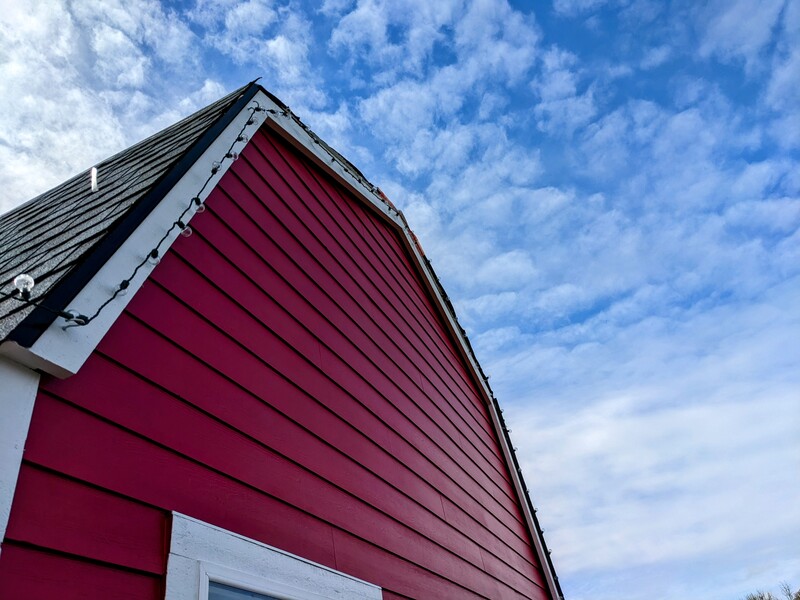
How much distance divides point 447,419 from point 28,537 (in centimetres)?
401

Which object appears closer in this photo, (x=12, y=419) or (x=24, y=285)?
(x=12, y=419)

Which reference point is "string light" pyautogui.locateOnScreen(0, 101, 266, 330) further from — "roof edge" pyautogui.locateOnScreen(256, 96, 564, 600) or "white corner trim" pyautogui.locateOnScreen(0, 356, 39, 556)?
"roof edge" pyautogui.locateOnScreen(256, 96, 564, 600)

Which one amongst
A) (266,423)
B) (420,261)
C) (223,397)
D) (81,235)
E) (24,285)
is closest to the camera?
(24,285)

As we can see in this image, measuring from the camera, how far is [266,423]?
227 cm

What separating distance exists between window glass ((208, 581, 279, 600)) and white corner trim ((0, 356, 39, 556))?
717mm

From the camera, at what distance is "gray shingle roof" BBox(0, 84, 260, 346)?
55.4 inches

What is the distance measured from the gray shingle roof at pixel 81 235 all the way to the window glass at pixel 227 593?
3.19 feet

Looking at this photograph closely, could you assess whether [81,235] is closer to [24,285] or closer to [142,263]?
[142,263]

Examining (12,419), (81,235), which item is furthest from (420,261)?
(12,419)

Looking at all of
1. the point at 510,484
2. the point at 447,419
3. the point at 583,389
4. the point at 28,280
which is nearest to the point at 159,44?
the point at 28,280

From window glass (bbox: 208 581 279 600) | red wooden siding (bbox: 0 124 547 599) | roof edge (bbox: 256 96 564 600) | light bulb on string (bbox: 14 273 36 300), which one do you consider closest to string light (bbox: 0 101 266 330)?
light bulb on string (bbox: 14 273 36 300)

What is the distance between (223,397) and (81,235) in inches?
33.5

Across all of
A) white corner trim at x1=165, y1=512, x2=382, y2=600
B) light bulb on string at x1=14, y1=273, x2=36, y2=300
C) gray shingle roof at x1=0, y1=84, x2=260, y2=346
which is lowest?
white corner trim at x1=165, y1=512, x2=382, y2=600

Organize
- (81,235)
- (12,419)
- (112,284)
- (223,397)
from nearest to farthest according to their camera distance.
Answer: (12,419), (112,284), (81,235), (223,397)
